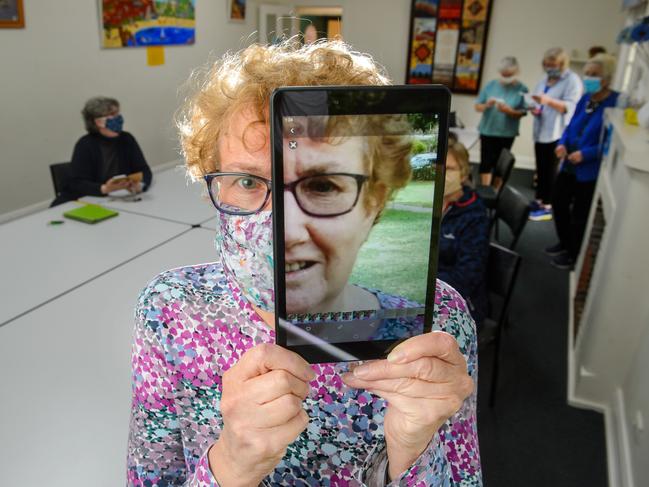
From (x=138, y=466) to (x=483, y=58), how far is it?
645 centimetres

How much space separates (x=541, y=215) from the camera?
455 centimetres

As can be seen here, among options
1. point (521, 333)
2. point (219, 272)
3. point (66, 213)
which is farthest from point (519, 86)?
point (219, 272)

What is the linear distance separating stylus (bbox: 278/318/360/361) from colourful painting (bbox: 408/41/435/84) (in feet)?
20.8

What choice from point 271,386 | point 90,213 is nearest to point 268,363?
point 271,386

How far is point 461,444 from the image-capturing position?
736 mm

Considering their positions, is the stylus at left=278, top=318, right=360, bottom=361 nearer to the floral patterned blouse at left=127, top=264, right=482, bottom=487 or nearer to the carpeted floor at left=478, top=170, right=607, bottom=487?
the floral patterned blouse at left=127, top=264, right=482, bottom=487

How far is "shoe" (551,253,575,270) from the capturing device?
350 cm

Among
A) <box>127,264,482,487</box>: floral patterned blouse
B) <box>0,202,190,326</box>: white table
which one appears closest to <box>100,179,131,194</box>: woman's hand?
<box>0,202,190,326</box>: white table

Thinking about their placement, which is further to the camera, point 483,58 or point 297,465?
point 483,58

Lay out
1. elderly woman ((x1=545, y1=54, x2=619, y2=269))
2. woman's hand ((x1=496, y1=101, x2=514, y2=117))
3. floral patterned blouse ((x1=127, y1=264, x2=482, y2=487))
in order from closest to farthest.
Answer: floral patterned blouse ((x1=127, y1=264, x2=482, y2=487))
elderly woman ((x1=545, y1=54, x2=619, y2=269))
woman's hand ((x1=496, y1=101, x2=514, y2=117))

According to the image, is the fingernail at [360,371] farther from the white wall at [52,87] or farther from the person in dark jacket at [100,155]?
the white wall at [52,87]

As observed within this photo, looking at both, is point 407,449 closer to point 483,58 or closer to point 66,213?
point 66,213

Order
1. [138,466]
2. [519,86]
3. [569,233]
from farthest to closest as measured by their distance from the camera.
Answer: [519,86]
[569,233]
[138,466]

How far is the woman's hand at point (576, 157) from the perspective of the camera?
3204mm
